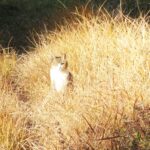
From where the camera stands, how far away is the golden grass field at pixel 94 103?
16.4 feet

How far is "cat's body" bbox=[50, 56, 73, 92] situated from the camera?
621cm

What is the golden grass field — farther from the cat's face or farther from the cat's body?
the cat's face

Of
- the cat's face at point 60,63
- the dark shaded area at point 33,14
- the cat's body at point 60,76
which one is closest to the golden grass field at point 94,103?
the cat's body at point 60,76

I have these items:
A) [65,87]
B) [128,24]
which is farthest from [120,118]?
[128,24]

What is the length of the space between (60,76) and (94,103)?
1.09 meters

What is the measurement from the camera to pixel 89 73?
6.29m

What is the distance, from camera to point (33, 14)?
40.4 feet

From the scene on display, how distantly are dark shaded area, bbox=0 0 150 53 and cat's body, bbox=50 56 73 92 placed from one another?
102 inches

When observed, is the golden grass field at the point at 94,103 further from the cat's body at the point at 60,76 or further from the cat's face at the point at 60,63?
the cat's face at the point at 60,63

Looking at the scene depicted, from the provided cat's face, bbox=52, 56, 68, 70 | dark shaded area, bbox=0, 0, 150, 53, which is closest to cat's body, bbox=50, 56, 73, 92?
cat's face, bbox=52, 56, 68, 70

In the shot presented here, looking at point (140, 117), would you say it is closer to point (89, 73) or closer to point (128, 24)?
point (89, 73)

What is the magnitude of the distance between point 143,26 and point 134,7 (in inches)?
174

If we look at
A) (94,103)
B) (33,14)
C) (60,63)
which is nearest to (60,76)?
(60,63)

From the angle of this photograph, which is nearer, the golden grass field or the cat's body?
the golden grass field
